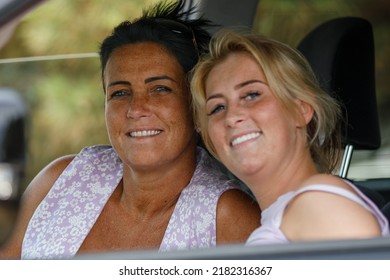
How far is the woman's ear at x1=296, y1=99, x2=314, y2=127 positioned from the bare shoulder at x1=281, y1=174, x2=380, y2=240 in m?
0.28

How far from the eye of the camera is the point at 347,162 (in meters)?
3.17

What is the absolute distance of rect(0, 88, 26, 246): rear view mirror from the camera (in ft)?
9.84

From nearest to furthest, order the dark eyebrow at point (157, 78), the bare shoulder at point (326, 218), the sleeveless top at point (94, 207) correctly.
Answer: the bare shoulder at point (326, 218) → the sleeveless top at point (94, 207) → the dark eyebrow at point (157, 78)

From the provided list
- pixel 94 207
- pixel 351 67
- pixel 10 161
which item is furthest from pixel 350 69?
pixel 10 161

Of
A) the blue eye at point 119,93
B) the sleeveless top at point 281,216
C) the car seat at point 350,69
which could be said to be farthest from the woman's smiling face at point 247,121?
the car seat at point 350,69

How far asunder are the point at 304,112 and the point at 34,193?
1.03 metres

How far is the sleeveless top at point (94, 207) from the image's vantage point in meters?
2.64

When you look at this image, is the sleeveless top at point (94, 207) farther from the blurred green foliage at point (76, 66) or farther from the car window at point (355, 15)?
the car window at point (355, 15)

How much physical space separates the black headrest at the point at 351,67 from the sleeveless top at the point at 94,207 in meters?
0.47

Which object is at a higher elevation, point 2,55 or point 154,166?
point 2,55

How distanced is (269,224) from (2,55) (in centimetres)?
139

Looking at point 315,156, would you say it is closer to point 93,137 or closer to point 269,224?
point 269,224

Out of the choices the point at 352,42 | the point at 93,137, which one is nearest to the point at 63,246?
the point at 93,137

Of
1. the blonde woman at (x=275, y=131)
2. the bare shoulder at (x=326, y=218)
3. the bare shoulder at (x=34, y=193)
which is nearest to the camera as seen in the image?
the bare shoulder at (x=326, y=218)
